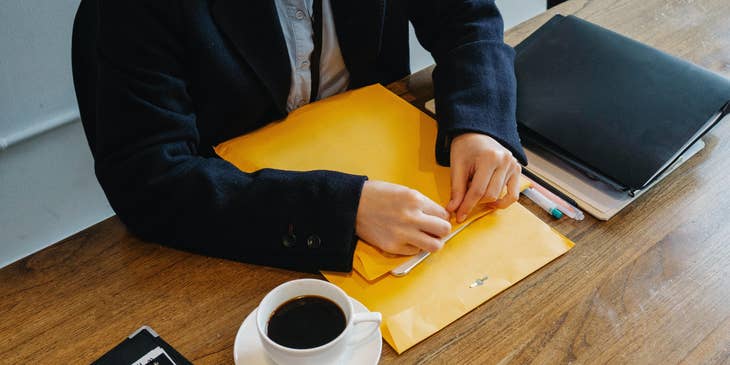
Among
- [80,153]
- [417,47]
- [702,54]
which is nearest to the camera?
[702,54]

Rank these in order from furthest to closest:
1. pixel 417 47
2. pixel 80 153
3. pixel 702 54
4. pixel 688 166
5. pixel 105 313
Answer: pixel 417 47 < pixel 80 153 < pixel 702 54 < pixel 688 166 < pixel 105 313

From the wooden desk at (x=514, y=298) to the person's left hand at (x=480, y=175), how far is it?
0.21 feet

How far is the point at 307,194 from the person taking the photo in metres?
0.73

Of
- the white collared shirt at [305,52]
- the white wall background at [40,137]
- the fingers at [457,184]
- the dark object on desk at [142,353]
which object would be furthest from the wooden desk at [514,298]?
the white wall background at [40,137]

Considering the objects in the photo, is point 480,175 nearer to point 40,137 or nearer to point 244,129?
point 244,129

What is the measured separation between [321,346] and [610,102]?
589 mm

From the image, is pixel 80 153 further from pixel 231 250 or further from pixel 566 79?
pixel 566 79

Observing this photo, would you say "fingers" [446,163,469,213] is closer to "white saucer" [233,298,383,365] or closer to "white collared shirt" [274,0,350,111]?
"white saucer" [233,298,383,365]

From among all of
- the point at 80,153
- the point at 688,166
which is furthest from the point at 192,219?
the point at 80,153

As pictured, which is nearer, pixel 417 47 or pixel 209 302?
pixel 209 302

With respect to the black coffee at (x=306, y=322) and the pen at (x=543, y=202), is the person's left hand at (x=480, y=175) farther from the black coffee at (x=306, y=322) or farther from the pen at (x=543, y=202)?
the black coffee at (x=306, y=322)

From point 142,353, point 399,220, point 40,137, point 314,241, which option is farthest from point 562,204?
point 40,137

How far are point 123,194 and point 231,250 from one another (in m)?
0.18

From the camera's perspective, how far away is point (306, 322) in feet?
1.92
